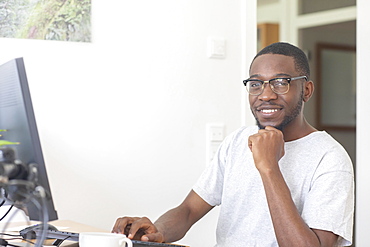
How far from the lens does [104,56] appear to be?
7.64ft

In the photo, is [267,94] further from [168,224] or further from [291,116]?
[168,224]

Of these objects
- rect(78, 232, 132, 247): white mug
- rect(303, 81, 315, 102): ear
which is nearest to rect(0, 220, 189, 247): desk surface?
rect(78, 232, 132, 247): white mug

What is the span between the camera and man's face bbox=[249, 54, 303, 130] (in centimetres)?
173

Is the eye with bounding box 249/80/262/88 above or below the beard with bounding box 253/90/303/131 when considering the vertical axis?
above

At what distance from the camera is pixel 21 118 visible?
4.02ft

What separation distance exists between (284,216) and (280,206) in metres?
0.03

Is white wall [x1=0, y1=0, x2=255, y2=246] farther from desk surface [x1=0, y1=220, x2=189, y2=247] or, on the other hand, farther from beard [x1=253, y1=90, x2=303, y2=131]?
beard [x1=253, y1=90, x2=303, y2=131]

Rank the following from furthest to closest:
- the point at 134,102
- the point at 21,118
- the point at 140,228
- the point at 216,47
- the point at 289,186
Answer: the point at 216,47 → the point at 134,102 → the point at 289,186 → the point at 140,228 → the point at 21,118

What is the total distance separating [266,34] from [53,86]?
3062 millimetres

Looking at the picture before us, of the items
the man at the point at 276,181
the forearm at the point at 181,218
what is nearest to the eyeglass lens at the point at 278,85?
the man at the point at 276,181

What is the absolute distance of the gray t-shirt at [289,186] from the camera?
157cm
